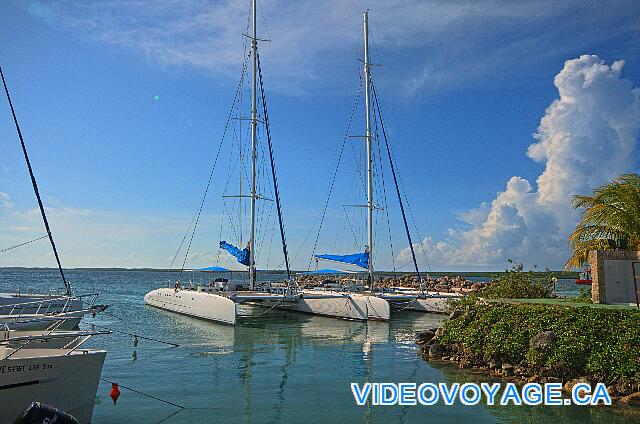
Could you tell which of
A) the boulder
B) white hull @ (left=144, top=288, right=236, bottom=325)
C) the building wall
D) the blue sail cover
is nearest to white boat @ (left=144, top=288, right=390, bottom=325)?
white hull @ (left=144, top=288, right=236, bottom=325)

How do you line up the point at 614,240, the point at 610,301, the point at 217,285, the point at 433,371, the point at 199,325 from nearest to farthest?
the point at 433,371, the point at 610,301, the point at 614,240, the point at 199,325, the point at 217,285

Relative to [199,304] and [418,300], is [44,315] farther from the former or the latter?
[418,300]

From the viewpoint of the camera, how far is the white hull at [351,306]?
3069 centimetres

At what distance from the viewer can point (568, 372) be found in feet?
48.1

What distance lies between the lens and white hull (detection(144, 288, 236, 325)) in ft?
92.8

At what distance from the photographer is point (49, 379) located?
1049 cm

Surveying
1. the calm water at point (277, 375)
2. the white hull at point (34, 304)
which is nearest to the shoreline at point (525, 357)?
the calm water at point (277, 375)

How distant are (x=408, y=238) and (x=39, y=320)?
26009 mm

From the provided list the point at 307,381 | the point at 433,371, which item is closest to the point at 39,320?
the point at 307,381

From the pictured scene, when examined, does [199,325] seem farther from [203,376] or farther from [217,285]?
[203,376]

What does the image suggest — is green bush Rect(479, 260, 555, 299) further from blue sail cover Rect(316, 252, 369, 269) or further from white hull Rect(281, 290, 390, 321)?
blue sail cover Rect(316, 252, 369, 269)

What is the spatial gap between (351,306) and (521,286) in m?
9.85

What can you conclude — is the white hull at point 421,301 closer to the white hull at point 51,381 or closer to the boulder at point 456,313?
the boulder at point 456,313

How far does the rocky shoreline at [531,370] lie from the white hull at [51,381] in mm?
11524
